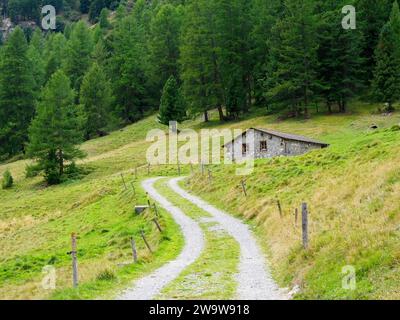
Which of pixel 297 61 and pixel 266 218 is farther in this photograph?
pixel 297 61

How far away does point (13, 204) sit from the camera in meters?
44.9

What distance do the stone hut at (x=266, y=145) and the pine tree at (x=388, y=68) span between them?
1789cm

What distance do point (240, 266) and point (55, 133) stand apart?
41425mm

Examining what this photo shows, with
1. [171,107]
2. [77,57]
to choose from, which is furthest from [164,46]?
[171,107]

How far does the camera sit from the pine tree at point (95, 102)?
76.2 m

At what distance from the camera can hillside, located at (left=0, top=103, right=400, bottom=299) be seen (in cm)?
1310

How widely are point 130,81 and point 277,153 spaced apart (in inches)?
1866

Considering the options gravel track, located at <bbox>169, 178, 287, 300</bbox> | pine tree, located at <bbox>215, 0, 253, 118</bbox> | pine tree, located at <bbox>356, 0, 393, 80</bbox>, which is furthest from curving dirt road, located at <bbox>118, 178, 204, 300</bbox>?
pine tree, located at <bbox>356, 0, 393, 80</bbox>

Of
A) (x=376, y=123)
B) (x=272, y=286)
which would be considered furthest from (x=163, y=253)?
(x=376, y=123)

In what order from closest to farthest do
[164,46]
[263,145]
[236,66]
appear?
[263,145], [236,66], [164,46]

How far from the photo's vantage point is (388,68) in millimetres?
57938

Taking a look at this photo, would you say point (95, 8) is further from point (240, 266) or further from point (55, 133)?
point (240, 266)

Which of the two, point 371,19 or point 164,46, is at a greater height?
point 164,46

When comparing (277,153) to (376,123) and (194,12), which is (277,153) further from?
(194,12)
